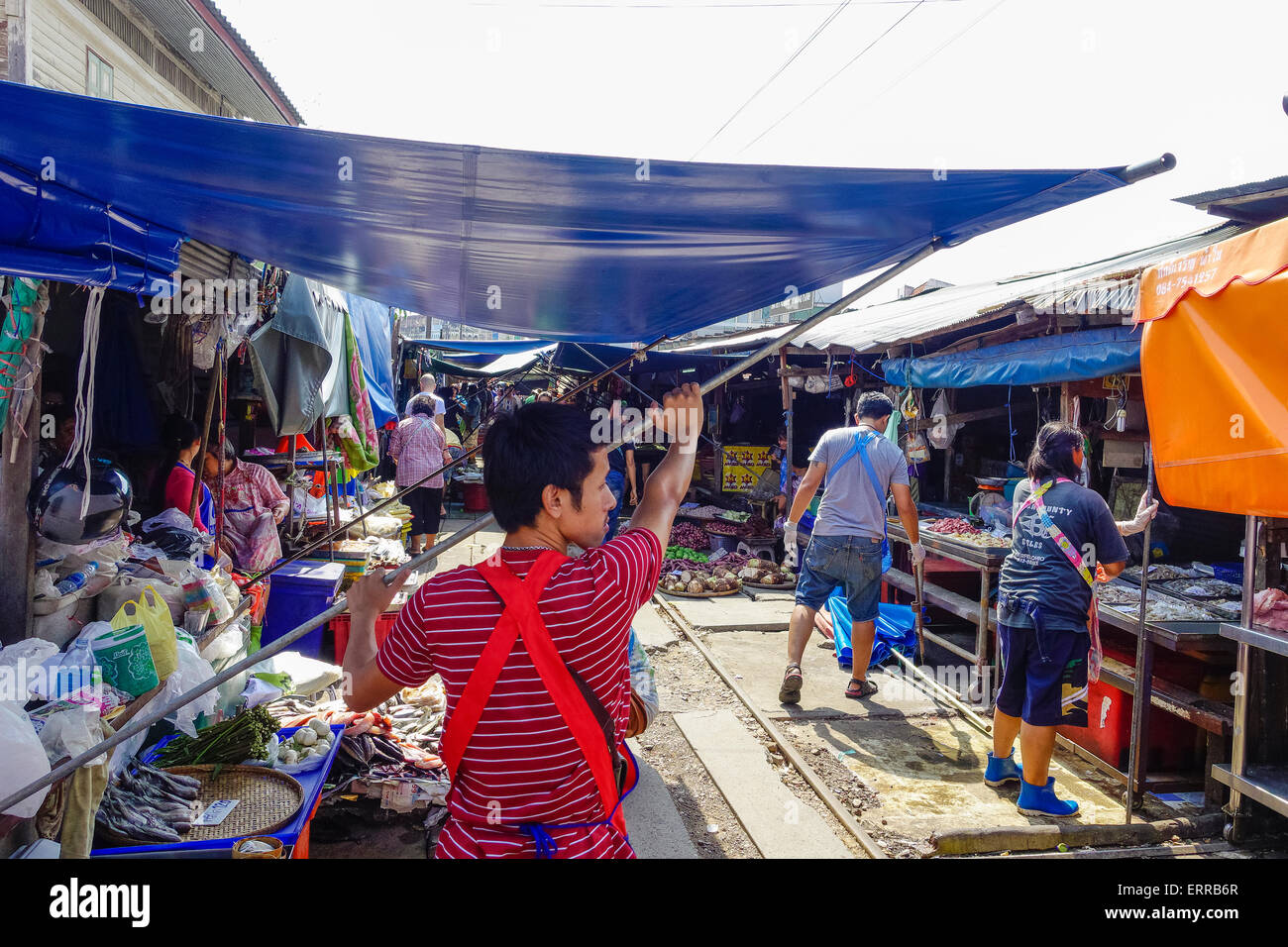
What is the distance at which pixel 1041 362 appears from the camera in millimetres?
6109

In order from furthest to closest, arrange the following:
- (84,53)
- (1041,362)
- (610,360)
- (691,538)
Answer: (691,538) → (610,360) → (84,53) → (1041,362)

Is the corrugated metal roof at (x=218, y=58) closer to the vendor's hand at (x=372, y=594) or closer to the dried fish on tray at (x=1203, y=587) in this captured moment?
the vendor's hand at (x=372, y=594)

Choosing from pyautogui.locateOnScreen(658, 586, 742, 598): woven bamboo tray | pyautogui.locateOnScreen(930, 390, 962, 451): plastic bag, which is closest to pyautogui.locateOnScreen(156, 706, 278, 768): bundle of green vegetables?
pyautogui.locateOnScreen(658, 586, 742, 598): woven bamboo tray

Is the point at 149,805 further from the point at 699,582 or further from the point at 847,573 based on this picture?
the point at 699,582

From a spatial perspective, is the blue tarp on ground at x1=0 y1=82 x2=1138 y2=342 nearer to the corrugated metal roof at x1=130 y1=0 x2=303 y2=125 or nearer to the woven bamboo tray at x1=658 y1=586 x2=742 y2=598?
the corrugated metal roof at x1=130 y1=0 x2=303 y2=125

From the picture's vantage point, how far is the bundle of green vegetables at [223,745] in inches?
144

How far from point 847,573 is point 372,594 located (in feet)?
15.6

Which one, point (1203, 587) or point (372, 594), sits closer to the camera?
point (372, 594)

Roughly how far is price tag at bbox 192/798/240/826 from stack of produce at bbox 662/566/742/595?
6.84m

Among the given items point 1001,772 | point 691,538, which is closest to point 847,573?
point 1001,772

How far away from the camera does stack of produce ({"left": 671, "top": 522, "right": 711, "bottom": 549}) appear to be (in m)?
12.1

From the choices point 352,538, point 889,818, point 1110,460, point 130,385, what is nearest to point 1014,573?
point 889,818
